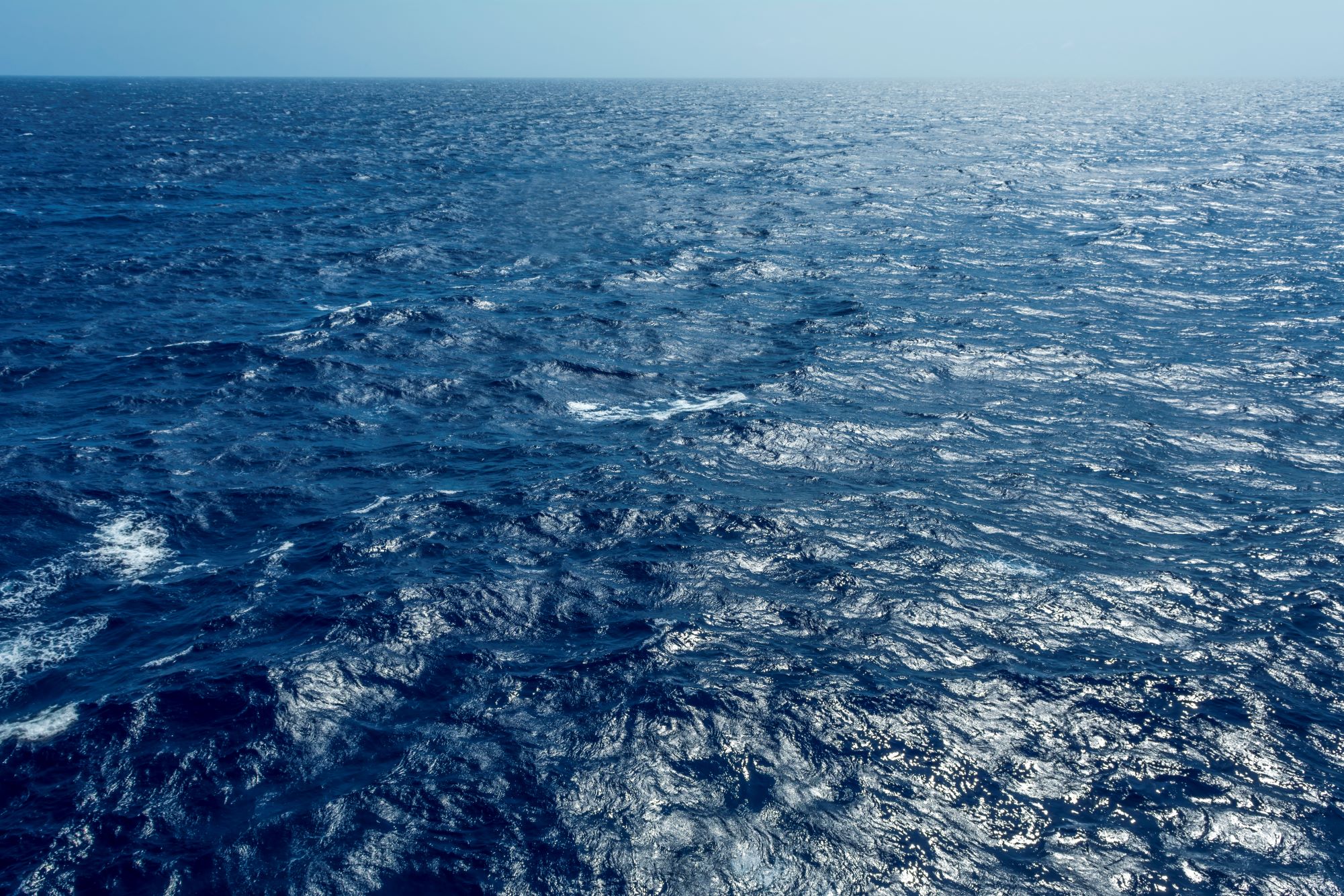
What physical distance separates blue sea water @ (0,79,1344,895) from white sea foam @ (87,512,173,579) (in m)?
0.11

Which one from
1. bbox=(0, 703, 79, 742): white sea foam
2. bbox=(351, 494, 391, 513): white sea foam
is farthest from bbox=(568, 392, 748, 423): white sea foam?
bbox=(0, 703, 79, 742): white sea foam

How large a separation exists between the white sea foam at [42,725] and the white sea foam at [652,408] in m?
21.3

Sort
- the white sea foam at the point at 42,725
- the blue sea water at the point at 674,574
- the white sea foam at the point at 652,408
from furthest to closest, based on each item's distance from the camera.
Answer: the white sea foam at the point at 652,408
the white sea foam at the point at 42,725
the blue sea water at the point at 674,574

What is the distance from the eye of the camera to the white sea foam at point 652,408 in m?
36.0

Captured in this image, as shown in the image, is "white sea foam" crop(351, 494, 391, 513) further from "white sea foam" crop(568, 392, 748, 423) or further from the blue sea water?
"white sea foam" crop(568, 392, 748, 423)

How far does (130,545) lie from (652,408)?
2078cm

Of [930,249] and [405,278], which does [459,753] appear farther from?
[930,249]

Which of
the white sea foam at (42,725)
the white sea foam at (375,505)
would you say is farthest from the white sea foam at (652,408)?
the white sea foam at (42,725)

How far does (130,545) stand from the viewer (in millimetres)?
26109

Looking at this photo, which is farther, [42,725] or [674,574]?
[674,574]

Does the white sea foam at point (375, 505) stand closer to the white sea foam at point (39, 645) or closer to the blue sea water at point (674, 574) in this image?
the blue sea water at point (674, 574)

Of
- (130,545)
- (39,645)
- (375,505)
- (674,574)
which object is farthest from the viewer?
(375,505)

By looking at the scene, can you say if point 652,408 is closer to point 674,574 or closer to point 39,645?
point 674,574

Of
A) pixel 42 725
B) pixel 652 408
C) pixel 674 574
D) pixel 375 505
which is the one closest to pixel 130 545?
pixel 375 505
